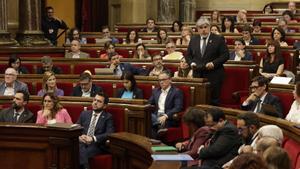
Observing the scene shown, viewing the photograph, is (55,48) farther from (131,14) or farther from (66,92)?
(131,14)

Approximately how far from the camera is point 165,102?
836cm

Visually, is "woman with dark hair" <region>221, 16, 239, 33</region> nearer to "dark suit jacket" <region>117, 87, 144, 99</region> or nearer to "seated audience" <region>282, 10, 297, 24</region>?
"seated audience" <region>282, 10, 297, 24</region>

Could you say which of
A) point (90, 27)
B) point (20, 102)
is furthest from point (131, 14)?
point (20, 102)

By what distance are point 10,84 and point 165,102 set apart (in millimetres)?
2082

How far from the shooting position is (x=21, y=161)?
22.2ft

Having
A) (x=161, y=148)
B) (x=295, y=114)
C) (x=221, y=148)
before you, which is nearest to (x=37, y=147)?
(x=161, y=148)

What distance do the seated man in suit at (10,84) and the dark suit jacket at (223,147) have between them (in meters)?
4.00

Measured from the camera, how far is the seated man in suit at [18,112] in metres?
7.64

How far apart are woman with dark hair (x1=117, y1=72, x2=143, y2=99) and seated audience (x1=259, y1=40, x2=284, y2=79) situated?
6.10 feet

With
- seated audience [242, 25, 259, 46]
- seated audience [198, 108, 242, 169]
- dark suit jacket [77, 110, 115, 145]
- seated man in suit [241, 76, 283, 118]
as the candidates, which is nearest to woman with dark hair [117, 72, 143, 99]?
dark suit jacket [77, 110, 115, 145]

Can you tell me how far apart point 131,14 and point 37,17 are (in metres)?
4.88

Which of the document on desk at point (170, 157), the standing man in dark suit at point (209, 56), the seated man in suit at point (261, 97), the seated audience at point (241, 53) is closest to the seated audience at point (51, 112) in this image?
the standing man in dark suit at point (209, 56)

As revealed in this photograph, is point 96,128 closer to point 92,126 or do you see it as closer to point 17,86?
point 92,126

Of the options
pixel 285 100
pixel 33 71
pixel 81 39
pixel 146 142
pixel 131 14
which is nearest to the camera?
pixel 146 142
